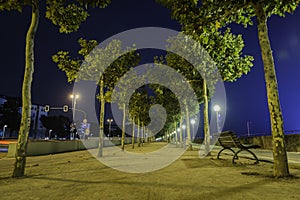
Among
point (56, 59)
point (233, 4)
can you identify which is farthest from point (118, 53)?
point (233, 4)

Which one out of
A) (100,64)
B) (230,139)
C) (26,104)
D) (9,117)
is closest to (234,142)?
(230,139)

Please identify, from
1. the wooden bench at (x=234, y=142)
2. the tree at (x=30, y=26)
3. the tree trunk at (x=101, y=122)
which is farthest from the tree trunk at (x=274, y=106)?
the tree trunk at (x=101, y=122)

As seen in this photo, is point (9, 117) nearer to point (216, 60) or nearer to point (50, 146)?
point (50, 146)

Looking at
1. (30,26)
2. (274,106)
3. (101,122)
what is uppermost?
(30,26)

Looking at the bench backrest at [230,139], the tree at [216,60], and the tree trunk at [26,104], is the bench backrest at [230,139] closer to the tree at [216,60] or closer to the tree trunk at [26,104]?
the tree at [216,60]

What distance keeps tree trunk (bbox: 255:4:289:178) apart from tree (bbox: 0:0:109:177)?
524 centimetres

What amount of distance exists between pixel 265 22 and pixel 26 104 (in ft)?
24.3

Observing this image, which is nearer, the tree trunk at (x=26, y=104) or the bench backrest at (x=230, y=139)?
the tree trunk at (x=26, y=104)

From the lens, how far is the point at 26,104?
6.54 m

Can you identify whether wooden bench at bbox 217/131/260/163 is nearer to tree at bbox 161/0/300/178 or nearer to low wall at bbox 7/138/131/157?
tree at bbox 161/0/300/178

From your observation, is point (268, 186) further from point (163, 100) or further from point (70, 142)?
point (163, 100)

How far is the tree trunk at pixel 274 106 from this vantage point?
5.18 metres

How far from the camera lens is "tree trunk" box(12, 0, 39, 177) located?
6.18 m

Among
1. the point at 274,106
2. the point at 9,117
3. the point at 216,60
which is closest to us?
the point at 274,106
